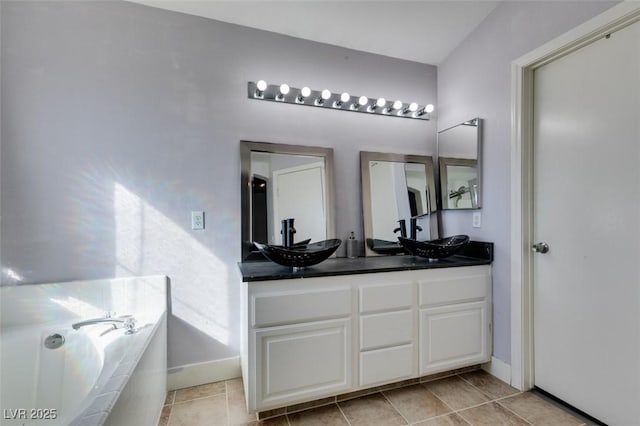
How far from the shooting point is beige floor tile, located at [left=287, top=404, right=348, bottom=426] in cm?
160

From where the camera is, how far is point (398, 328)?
181 cm

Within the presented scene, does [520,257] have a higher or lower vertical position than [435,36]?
lower

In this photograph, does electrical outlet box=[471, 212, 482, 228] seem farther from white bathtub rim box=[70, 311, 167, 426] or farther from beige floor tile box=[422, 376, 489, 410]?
white bathtub rim box=[70, 311, 167, 426]

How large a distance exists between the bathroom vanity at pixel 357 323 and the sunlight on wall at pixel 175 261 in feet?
0.89

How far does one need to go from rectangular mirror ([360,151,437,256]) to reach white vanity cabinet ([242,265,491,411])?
52 cm

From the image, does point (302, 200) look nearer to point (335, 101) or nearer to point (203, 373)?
point (335, 101)

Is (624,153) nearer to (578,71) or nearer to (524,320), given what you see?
(578,71)

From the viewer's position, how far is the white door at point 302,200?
83.0 inches

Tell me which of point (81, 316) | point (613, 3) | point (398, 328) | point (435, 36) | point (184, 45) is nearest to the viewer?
point (613, 3)

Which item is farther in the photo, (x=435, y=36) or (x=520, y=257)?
(x=435, y=36)

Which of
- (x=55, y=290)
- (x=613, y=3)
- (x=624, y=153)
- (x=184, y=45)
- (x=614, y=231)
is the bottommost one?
(x=55, y=290)

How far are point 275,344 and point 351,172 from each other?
1395mm

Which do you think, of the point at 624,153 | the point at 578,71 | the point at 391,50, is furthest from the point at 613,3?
the point at 391,50

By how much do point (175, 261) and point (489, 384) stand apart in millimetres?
2271
